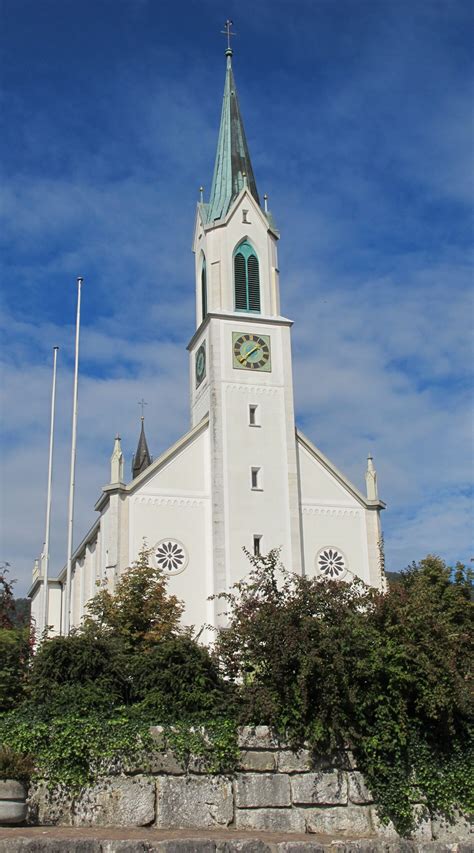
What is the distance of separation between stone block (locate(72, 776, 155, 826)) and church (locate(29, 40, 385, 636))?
19676 mm

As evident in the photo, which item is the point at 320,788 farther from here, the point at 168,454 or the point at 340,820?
the point at 168,454

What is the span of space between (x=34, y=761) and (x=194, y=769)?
2843mm

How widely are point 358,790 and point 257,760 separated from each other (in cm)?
213

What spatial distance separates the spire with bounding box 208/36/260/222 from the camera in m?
47.1

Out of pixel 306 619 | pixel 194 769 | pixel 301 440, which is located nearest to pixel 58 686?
pixel 194 769

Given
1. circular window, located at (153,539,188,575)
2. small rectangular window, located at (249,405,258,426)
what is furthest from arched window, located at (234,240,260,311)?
circular window, located at (153,539,188,575)

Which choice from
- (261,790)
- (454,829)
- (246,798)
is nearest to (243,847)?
(246,798)

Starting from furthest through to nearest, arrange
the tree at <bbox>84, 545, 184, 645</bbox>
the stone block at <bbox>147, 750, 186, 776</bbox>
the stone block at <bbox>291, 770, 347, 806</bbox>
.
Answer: the tree at <bbox>84, 545, 184, 645</bbox> → the stone block at <bbox>291, 770, 347, 806</bbox> → the stone block at <bbox>147, 750, 186, 776</bbox>

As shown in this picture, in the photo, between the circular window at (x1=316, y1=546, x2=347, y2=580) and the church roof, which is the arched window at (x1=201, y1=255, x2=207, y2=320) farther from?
the circular window at (x1=316, y1=546, x2=347, y2=580)

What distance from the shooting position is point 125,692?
18.6 m

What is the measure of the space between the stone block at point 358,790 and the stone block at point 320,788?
129 millimetres

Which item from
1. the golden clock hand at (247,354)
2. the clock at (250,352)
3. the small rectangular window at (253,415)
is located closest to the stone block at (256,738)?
the small rectangular window at (253,415)

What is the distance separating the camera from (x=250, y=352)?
42.5 m

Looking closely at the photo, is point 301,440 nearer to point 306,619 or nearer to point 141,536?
point 141,536
